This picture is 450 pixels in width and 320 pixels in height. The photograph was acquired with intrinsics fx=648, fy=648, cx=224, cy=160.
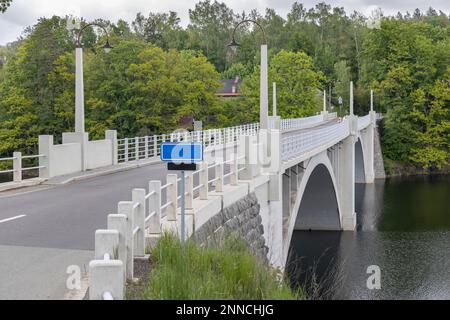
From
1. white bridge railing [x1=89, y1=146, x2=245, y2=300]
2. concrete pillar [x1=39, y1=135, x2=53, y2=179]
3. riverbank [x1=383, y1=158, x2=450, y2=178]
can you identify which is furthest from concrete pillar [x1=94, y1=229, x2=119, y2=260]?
riverbank [x1=383, y1=158, x2=450, y2=178]

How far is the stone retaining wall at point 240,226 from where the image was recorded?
467 inches

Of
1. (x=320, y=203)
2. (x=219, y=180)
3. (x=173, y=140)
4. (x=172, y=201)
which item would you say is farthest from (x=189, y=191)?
(x=320, y=203)

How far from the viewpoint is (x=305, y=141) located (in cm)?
2642

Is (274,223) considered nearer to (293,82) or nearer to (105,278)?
(105,278)

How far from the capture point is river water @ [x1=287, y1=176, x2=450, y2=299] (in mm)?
25844

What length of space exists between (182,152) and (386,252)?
88.7 feet

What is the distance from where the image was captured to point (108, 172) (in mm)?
21859

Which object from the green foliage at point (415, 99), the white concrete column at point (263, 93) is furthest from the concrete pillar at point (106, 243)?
the green foliage at point (415, 99)

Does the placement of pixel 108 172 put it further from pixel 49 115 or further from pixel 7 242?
pixel 49 115

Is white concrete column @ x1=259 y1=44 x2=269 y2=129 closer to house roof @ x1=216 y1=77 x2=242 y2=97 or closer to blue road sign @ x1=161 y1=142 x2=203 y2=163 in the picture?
blue road sign @ x1=161 y1=142 x2=203 y2=163

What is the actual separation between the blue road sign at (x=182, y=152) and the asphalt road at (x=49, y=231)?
178 centimetres

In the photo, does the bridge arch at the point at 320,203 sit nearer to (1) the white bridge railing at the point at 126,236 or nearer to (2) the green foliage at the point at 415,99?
(1) the white bridge railing at the point at 126,236
